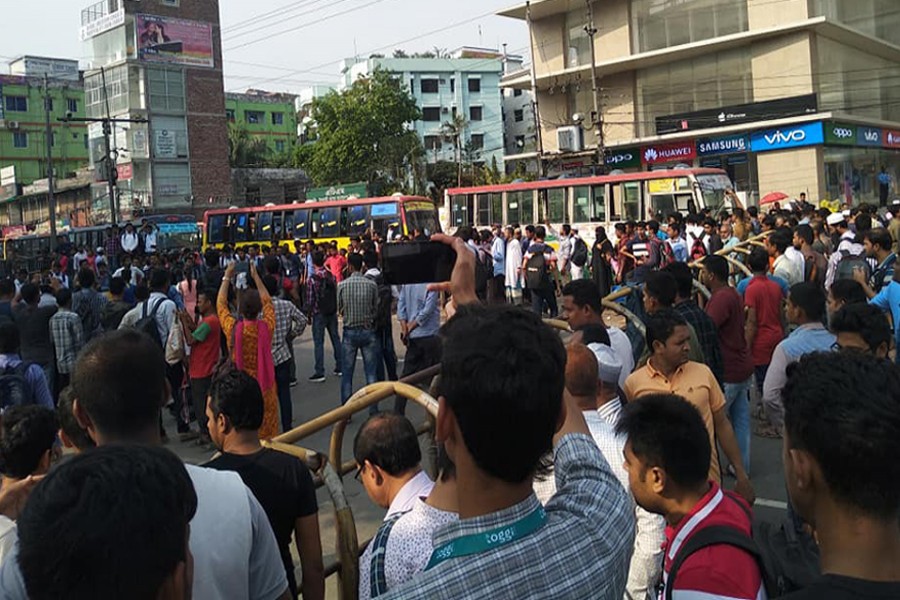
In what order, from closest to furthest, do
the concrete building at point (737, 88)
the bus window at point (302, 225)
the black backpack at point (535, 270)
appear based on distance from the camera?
the black backpack at point (535, 270) → the bus window at point (302, 225) → the concrete building at point (737, 88)

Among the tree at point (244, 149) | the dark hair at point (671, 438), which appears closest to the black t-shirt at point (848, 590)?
the dark hair at point (671, 438)

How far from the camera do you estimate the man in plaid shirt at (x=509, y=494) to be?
1362mm

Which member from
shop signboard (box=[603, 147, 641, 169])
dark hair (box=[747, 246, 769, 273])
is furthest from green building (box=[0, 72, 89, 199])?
dark hair (box=[747, 246, 769, 273])

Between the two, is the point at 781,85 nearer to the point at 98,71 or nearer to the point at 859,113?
the point at 859,113

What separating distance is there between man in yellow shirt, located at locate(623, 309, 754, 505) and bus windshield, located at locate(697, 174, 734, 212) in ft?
56.0

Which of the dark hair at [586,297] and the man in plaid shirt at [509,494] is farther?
the dark hair at [586,297]

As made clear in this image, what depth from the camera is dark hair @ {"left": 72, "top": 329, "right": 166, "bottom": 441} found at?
243cm

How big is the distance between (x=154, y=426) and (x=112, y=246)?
23.8 metres

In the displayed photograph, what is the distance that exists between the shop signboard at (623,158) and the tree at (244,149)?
1308 inches

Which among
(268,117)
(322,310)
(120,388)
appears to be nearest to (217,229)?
(322,310)

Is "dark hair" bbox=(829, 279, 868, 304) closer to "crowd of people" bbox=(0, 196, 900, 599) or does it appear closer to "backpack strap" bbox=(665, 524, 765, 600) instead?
"crowd of people" bbox=(0, 196, 900, 599)

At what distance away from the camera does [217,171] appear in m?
51.9

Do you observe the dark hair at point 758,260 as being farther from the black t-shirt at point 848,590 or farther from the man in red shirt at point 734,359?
the black t-shirt at point 848,590

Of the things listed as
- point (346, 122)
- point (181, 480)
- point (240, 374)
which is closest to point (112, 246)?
point (240, 374)
